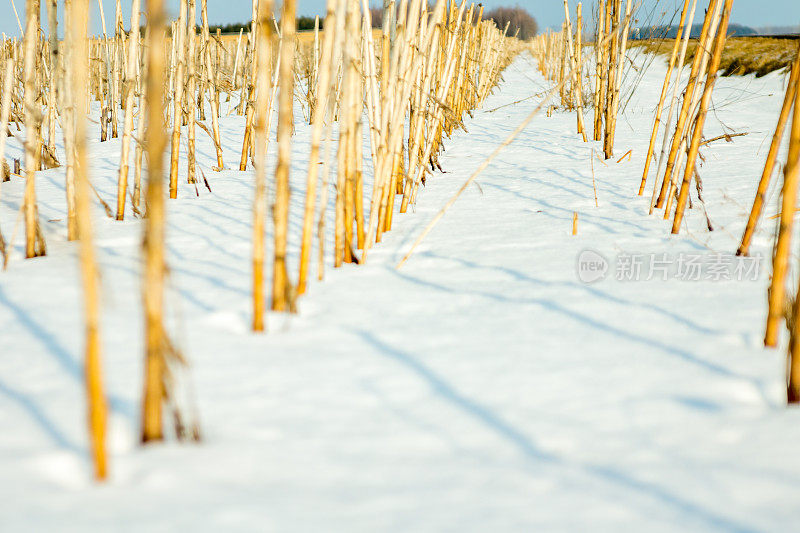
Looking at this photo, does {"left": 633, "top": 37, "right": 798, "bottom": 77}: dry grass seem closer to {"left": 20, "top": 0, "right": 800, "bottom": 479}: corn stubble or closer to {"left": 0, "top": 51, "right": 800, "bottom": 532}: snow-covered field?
{"left": 20, "top": 0, "right": 800, "bottom": 479}: corn stubble

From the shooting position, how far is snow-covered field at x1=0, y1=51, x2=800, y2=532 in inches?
21.5

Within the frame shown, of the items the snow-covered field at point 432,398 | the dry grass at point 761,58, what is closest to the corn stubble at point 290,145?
the snow-covered field at point 432,398

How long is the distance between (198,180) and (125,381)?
6.27 feet

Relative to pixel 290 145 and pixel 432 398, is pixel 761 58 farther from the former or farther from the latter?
pixel 432 398

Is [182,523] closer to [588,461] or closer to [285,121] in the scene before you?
[588,461]

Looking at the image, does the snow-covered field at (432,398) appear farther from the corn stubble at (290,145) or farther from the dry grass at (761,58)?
the dry grass at (761,58)

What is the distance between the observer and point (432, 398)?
755 millimetres

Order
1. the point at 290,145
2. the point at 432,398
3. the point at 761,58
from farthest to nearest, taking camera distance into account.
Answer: the point at 761,58
the point at 290,145
the point at 432,398

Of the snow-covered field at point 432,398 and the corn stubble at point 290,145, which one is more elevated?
the corn stubble at point 290,145

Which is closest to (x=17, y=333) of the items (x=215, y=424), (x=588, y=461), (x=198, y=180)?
(x=215, y=424)

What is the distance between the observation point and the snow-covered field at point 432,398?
21.5 inches

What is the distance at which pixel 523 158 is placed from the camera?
2.78m

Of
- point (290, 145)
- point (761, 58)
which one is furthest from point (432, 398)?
point (761, 58)

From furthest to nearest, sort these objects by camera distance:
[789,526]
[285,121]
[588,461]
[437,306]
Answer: [437,306] < [285,121] < [588,461] < [789,526]
